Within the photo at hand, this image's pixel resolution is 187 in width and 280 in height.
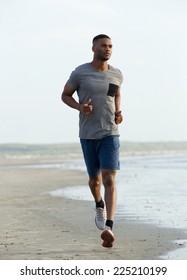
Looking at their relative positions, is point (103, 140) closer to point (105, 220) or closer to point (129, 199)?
point (105, 220)

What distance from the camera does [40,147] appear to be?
134750 millimetres

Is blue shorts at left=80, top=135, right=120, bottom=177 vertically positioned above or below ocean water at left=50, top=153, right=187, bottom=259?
above

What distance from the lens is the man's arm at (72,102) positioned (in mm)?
7867

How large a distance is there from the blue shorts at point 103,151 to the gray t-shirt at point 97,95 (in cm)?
7

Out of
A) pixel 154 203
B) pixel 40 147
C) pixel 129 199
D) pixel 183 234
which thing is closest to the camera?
pixel 183 234

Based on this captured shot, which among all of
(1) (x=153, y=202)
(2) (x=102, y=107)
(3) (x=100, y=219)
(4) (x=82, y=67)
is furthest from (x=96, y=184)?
(1) (x=153, y=202)

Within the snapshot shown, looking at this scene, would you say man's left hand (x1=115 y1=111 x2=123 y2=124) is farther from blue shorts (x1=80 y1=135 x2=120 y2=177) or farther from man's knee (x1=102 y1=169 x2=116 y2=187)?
man's knee (x1=102 y1=169 x2=116 y2=187)

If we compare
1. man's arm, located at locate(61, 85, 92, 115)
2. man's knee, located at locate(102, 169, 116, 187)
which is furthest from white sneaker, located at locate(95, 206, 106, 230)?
man's arm, located at locate(61, 85, 92, 115)

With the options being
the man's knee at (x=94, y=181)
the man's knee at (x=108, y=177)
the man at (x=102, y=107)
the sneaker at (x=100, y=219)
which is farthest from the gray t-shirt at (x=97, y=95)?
the sneaker at (x=100, y=219)

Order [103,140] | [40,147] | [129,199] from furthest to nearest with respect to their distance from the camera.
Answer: [40,147] < [129,199] < [103,140]

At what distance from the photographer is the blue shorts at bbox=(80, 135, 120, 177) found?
8.02m

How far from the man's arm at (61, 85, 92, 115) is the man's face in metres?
0.47

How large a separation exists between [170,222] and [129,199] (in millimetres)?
4100
